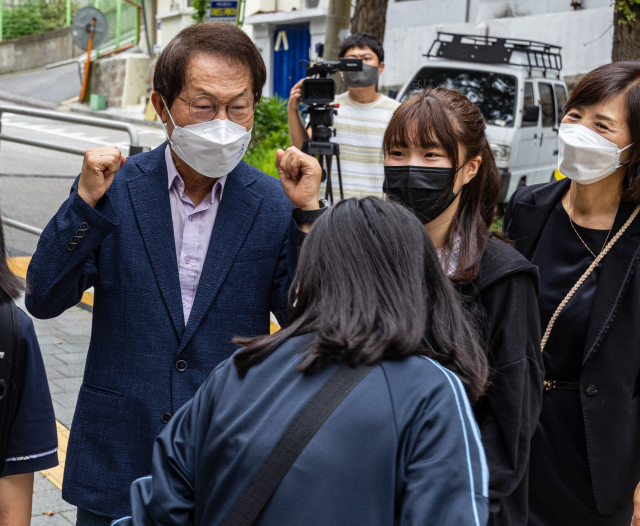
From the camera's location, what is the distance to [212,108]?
7.15 feet

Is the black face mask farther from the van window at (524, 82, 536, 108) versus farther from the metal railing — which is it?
the van window at (524, 82, 536, 108)

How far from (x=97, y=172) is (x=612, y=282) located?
158 centimetres

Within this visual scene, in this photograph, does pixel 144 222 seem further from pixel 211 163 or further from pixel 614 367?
pixel 614 367

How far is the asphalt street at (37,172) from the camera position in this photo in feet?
28.7

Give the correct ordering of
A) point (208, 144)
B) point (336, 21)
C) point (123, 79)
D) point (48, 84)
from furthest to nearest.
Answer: point (48, 84)
point (123, 79)
point (336, 21)
point (208, 144)

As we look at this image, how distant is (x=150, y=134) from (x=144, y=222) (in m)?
17.4

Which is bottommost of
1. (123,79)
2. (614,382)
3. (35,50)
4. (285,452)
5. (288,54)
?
(123,79)

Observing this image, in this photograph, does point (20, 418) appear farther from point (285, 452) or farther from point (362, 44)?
point (362, 44)

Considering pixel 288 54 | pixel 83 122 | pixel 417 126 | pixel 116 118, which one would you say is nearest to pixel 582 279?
pixel 417 126

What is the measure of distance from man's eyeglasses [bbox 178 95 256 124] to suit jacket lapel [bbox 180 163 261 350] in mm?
169

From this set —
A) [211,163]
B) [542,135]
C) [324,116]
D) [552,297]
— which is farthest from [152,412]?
[542,135]

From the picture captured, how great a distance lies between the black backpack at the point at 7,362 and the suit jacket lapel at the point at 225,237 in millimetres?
450

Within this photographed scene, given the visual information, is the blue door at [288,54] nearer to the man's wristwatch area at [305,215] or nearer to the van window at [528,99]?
the van window at [528,99]

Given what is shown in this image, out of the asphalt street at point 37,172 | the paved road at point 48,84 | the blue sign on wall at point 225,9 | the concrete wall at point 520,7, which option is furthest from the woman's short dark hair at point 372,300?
the paved road at point 48,84
